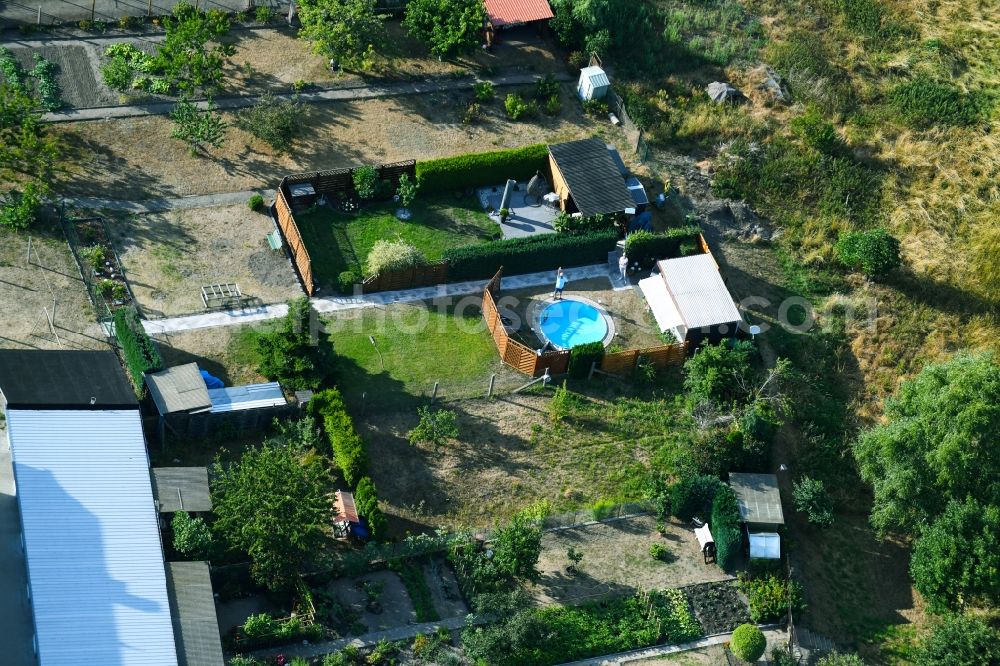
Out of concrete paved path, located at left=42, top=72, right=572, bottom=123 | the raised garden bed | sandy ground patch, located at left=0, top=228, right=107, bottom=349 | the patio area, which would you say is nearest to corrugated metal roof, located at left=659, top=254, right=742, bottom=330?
the patio area

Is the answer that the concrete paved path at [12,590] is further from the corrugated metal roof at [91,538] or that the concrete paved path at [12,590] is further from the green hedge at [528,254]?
the green hedge at [528,254]

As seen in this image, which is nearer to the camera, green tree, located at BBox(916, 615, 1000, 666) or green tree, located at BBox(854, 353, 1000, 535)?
green tree, located at BBox(916, 615, 1000, 666)

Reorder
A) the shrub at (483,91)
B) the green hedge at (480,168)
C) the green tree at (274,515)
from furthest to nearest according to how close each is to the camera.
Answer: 1. the shrub at (483,91)
2. the green hedge at (480,168)
3. the green tree at (274,515)

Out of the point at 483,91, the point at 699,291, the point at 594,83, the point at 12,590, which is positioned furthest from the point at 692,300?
the point at 12,590

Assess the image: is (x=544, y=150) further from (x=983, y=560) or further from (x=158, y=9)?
(x=983, y=560)

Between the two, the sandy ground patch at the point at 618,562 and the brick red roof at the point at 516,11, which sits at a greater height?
Answer: the brick red roof at the point at 516,11

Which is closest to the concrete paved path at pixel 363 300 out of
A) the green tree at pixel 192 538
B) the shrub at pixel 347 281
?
the shrub at pixel 347 281

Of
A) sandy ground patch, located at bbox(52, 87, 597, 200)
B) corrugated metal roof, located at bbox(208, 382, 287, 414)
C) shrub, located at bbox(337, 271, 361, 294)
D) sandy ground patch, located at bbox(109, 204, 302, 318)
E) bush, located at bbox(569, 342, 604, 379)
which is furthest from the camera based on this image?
sandy ground patch, located at bbox(52, 87, 597, 200)

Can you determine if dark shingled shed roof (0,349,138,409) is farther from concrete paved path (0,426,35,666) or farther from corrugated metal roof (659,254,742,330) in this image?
corrugated metal roof (659,254,742,330)
